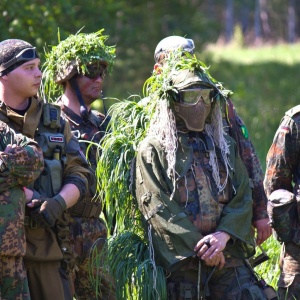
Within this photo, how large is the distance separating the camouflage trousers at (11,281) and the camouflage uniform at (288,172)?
5.88 feet

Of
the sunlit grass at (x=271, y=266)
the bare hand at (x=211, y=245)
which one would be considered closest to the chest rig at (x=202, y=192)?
the bare hand at (x=211, y=245)

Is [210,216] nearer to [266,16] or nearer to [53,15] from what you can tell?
[53,15]

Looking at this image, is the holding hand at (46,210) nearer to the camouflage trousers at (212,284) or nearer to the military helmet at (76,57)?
the camouflage trousers at (212,284)

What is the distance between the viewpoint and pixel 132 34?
17.8 metres

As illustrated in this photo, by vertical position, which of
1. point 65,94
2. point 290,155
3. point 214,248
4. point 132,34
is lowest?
point 214,248

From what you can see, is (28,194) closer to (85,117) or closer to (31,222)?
(31,222)

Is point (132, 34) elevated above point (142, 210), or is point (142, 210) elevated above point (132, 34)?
point (132, 34)

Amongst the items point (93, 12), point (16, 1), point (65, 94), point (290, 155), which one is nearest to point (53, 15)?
point (16, 1)

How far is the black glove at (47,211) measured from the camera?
495 cm

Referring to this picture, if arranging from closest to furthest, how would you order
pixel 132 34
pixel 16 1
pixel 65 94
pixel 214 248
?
1. pixel 214 248
2. pixel 65 94
3. pixel 16 1
4. pixel 132 34

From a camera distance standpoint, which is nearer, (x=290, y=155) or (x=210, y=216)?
(x=210, y=216)

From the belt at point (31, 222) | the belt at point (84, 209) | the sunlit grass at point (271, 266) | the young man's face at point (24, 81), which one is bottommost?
the sunlit grass at point (271, 266)

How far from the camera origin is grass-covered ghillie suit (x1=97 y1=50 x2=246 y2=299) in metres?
5.26

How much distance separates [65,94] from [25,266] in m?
1.80
